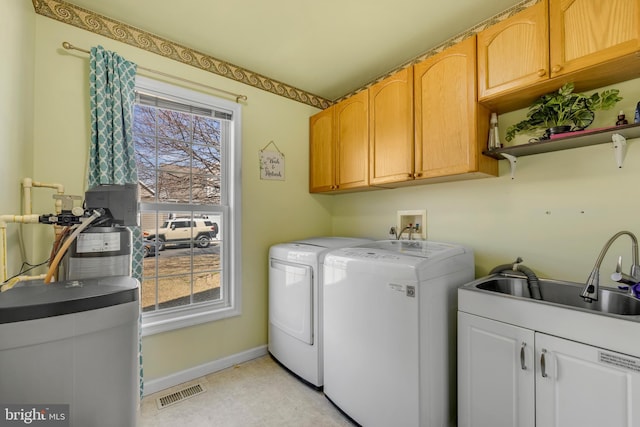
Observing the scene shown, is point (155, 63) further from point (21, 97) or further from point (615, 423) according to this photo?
point (615, 423)

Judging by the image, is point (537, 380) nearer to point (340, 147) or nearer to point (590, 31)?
point (590, 31)

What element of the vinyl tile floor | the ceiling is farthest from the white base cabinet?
the ceiling

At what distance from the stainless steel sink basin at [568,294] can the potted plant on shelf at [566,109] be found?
828 mm

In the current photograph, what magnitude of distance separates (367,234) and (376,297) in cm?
122

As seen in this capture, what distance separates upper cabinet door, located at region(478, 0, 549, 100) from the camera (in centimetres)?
140

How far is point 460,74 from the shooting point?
1694 mm

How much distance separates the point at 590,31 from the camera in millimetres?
1269

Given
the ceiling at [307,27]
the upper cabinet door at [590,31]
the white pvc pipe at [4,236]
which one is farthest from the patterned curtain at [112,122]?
the upper cabinet door at [590,31]

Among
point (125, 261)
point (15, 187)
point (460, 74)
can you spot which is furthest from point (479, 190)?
point (15, 187)

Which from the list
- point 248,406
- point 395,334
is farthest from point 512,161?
point 248,406

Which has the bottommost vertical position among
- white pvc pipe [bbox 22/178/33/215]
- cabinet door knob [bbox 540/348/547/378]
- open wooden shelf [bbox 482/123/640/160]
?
cabinet door knob [bbox 540/348/547/378]

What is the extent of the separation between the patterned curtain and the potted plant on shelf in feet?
8.32

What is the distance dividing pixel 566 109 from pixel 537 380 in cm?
135

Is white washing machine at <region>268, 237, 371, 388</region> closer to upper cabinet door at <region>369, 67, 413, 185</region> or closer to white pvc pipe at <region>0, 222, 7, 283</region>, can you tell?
upper cabinet door at <region>369, 67, 413, 185</region>
